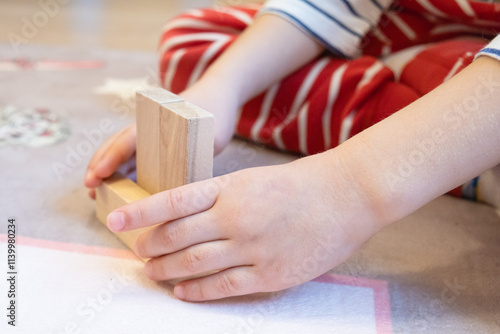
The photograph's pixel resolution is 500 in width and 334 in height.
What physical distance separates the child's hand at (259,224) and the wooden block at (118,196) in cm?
8

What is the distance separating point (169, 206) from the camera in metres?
0.45

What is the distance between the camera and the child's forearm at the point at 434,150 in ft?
1.41

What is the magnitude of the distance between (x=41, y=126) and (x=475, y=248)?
2.31 ft

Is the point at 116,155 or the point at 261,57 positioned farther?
the point at 261,57

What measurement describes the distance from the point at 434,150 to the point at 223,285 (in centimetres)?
22

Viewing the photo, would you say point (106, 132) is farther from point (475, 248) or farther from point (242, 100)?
point (475, 248)

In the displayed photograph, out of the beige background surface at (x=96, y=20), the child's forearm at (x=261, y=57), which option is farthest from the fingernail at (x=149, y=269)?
the beige background surface at (x=96, y=20)

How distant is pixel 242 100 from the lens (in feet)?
2.39

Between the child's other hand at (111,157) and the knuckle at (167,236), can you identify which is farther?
the child's other hand at (111,157)

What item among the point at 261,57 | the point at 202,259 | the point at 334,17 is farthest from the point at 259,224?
the point at 334,17

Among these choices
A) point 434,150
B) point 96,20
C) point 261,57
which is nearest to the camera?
point 434,150

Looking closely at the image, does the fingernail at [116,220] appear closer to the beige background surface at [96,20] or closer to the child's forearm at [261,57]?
the child's forearm at [261,57]

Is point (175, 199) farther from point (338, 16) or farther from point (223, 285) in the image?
point (338, 16)

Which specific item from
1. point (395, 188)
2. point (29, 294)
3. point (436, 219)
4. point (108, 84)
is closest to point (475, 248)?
point (436, 219)
